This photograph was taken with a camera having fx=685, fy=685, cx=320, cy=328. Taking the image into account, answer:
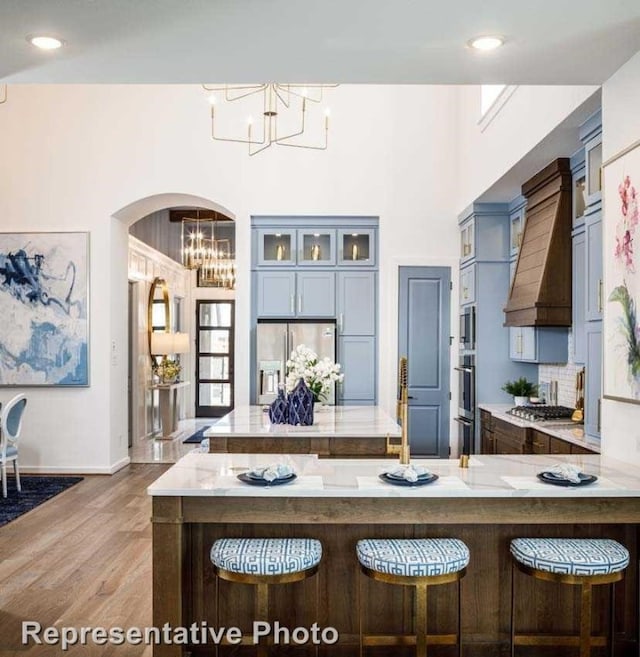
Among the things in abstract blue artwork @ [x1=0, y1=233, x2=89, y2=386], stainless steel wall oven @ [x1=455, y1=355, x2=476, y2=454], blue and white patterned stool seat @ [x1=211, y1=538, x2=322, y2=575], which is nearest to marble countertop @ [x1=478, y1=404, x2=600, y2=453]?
stainless steel wall oven @ [x1=455, y1=355, x2=476, y2=454]

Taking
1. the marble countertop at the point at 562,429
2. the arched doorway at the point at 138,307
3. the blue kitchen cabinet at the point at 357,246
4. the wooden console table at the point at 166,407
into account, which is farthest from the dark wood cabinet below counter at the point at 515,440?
the wooden console table at the point at 166,407

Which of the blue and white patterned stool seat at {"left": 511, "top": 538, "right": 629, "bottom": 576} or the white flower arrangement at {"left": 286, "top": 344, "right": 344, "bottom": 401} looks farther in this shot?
the white flower arrangement at {"left": 286, "top": 344, "right": 344, "bottom": 401}

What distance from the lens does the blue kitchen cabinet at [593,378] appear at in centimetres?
390

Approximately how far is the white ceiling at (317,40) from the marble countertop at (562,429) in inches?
79.4

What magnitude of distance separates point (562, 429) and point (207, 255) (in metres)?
7.52

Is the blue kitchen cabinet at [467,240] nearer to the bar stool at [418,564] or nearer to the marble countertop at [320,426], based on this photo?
the marble countertop at [320,426]

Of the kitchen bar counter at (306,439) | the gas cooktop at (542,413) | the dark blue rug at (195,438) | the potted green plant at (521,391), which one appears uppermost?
the potted green plant at (521,391)

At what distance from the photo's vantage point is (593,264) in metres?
A: 4.19

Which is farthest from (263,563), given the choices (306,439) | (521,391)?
(521,391)

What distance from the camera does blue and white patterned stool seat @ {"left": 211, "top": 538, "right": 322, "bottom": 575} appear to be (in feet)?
8.38

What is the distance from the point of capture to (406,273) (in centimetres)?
755

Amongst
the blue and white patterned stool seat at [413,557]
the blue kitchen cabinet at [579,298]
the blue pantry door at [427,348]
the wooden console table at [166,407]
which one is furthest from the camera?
the wooden console table at [166,407]

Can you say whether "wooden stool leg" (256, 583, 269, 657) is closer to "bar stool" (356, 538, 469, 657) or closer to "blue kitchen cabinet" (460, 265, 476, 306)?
"bar stool" (356, 538, 469, 657)

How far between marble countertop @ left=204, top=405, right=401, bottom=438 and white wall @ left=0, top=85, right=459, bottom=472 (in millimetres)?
Answer: 1933
